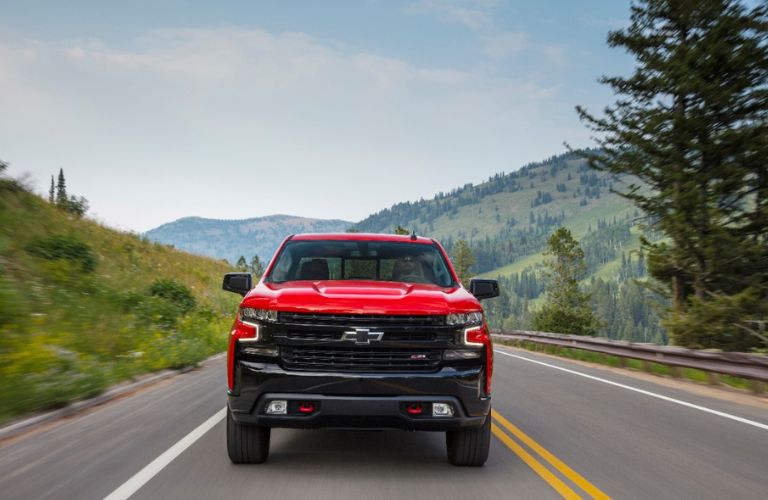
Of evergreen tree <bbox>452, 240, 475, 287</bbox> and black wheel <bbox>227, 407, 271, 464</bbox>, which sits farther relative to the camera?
evergreen tree <bbox>452, 240, 475, 287</bbox>

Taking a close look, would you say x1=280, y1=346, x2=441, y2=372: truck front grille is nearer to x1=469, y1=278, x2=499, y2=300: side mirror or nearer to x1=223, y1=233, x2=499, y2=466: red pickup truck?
x1=223, y1=233, x2=499, y2=466: red pickup truck

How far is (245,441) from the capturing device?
19.6 feet

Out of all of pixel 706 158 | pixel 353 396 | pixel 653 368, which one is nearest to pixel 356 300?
pixel 353 396

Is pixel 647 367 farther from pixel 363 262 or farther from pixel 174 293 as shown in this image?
pixel 174 293

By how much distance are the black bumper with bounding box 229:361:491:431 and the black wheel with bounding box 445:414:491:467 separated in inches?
18.0

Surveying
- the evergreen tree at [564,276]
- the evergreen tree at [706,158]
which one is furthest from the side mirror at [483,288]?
the evergreen tree at [564,276]

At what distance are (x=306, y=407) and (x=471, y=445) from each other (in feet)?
4.81

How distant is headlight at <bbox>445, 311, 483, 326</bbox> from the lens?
5738 mm

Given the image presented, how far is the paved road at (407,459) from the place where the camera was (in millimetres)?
5422

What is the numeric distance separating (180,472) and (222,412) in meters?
3.40

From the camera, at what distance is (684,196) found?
20656mm

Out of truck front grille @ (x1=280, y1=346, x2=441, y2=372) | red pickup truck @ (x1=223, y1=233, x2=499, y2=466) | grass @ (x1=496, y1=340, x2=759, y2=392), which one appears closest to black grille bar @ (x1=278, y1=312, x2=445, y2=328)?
red pickup truck @ (x1=223, y1=233, x2=499, y2=466)

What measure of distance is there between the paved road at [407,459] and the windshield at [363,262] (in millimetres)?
1624

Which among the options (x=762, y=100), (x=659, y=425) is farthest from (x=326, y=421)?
(x=762, y=100)
